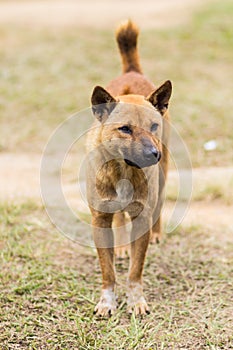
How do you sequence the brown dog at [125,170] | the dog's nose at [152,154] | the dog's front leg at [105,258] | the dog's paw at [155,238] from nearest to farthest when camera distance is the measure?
the dog's nose at [152,154] → the brown dog at [125,170] → the dog's front leg at [105,258] → the dog's paw at [155,238]

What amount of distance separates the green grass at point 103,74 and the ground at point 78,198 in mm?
20

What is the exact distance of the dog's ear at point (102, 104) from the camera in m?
3.93

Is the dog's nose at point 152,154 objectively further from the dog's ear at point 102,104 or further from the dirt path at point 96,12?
the dirt path at point 96,12

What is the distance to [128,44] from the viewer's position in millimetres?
5332

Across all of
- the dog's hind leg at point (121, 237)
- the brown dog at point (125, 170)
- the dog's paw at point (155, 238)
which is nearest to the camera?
the brown dog at point (125, 170)

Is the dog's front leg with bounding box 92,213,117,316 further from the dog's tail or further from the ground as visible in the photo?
the dog's tail

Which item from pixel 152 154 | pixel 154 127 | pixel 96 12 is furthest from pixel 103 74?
pixel 152 154

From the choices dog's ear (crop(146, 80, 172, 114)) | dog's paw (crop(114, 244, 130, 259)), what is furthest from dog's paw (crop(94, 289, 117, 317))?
dog's ear (crop(146, 80, 172, 114))

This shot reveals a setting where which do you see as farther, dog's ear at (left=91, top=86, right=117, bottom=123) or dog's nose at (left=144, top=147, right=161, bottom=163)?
dog's ear at (left=91, top=86, right=117, bottom=123)

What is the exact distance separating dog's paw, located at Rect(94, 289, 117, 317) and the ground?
55 millimetres

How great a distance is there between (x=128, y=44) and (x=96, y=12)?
31.2 feet

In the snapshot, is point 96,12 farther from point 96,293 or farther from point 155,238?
point 96,293

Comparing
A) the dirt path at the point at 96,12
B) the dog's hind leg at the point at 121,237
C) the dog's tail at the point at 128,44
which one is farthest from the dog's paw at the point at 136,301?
the dirt path at the point at 96,12

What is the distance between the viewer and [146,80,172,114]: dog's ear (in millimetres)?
4078
